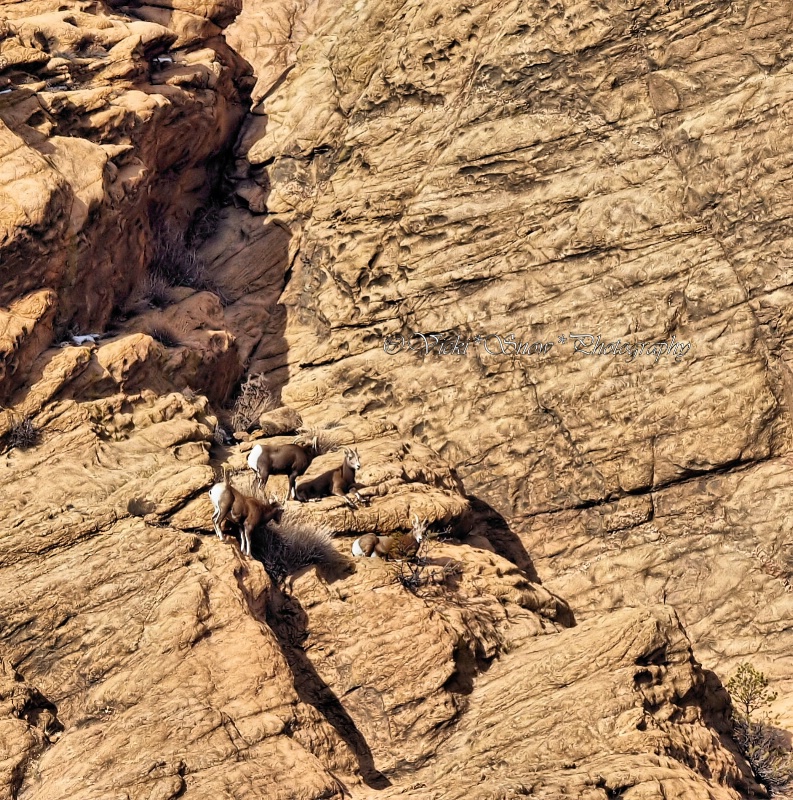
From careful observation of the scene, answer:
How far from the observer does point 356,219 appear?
1873 centimetres

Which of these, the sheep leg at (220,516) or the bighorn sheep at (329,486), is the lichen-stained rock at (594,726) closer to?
the bighorn sheep at (329,486)

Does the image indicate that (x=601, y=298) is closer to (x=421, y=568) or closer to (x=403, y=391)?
(x=403, y=391)


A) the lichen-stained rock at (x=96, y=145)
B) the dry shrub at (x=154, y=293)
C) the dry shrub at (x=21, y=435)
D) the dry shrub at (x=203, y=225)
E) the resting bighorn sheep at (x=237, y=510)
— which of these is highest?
the lichen-stained rock at (x=96, y=145)

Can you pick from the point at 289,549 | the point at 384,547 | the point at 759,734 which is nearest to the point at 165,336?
the point at 289,549

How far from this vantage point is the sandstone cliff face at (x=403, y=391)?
11.7 metres

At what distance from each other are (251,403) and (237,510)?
4853 mm

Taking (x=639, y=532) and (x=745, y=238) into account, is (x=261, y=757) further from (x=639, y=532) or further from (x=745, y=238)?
(x=745, y=238)

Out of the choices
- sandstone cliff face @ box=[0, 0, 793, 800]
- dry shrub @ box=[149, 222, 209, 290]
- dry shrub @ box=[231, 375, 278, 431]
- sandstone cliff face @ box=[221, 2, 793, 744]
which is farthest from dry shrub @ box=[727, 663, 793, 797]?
dry shrub @ box=[149, 222, 209, 290]

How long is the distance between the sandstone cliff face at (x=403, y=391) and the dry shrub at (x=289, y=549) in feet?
0.69

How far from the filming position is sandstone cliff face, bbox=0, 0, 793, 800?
11680 millimetres

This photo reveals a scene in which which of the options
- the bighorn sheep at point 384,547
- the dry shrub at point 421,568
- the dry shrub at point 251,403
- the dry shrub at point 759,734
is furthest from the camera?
the dry shrub at point 251,403

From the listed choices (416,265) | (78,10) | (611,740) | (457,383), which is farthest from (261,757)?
(78,10)

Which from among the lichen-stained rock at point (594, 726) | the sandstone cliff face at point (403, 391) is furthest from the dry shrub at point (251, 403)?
the lichen-stained rock at point (594, 726)

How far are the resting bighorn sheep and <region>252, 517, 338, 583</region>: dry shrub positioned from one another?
10.1 inches
